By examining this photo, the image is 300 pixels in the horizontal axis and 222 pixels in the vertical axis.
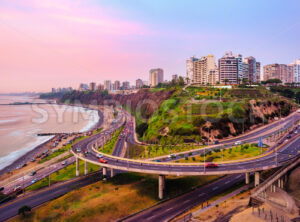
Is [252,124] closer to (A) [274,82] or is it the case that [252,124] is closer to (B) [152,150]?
(B) [152,150]

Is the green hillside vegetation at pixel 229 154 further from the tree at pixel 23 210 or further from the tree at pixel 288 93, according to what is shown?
the tree at pixel 288 93

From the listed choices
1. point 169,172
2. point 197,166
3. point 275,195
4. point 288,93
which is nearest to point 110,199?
point 169,172

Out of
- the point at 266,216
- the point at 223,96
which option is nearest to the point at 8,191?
the point at 266,216

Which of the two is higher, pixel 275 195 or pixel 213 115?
pixel 213 115

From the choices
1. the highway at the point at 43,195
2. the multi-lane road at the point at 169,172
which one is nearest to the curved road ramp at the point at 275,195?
the multi-lane road at the point at 169,172

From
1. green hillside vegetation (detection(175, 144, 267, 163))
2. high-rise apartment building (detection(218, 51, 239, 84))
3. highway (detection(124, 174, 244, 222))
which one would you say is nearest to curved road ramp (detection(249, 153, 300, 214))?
highway (detection(124, 174, 244, 222))

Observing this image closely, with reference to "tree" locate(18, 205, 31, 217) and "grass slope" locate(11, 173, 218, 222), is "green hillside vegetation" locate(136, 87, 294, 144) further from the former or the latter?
"tree" locate(18, 205, 31, 217)

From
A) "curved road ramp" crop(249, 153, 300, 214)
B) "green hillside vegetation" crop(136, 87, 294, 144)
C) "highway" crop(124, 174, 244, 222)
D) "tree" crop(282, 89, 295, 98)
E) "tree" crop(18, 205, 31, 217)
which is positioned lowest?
"tree" crop(18, 205, 31, 217)

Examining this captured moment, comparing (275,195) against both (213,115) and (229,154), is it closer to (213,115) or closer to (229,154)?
(229,154)
